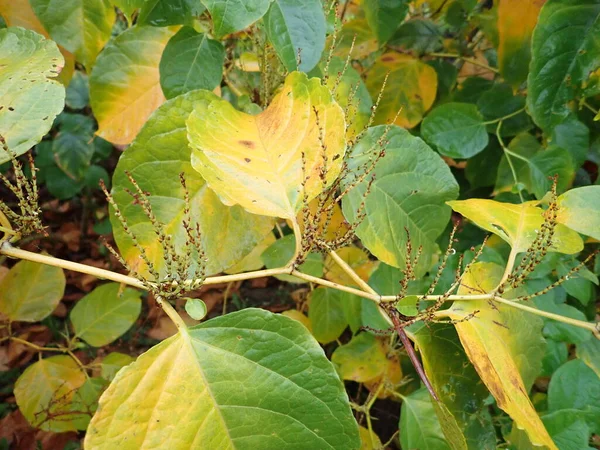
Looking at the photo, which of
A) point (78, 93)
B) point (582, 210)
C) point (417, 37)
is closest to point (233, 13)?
point (582, 210)

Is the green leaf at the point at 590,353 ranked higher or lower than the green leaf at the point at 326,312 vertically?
higher

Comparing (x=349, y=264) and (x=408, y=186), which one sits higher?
(x=408, y=186)

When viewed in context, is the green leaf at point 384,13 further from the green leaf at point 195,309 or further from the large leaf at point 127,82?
the green leaf at point 195,309

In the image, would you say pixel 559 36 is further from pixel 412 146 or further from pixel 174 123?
pixel 174 123

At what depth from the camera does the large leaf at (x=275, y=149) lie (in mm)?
461

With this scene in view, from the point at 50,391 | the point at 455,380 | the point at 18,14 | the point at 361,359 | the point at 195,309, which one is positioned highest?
the point at 18,14

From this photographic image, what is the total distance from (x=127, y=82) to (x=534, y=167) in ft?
2.24

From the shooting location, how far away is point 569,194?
20.6 inches

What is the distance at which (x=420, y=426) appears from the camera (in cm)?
72

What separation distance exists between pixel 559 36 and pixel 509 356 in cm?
46

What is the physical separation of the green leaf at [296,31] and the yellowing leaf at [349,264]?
1.50 ft

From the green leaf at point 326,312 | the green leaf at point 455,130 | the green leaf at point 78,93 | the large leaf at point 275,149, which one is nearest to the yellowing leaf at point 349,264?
the green leaf at point 326,312

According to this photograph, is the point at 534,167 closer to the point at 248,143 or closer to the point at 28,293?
the point at 248,143

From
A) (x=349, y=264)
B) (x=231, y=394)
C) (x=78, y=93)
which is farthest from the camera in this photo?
(x=78, y=93)
